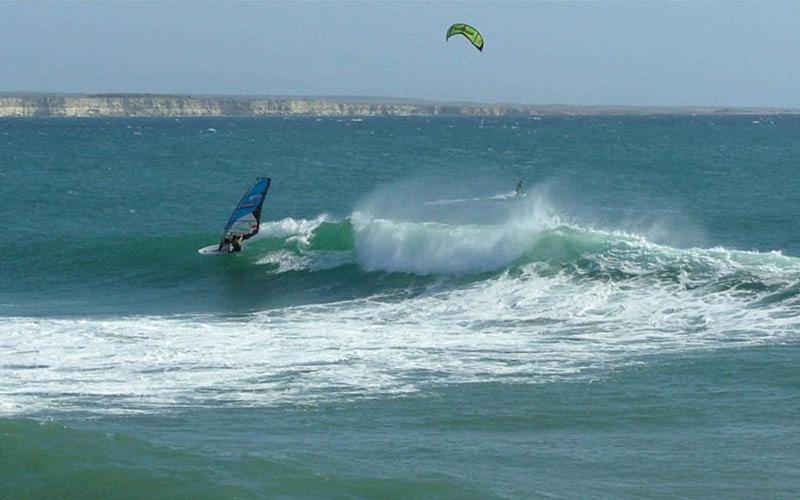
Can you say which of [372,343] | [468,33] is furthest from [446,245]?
[372,343]

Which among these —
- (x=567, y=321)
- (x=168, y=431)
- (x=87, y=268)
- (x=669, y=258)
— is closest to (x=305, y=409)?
(x=168, y=431)

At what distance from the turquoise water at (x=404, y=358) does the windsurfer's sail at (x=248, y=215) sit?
47 cm

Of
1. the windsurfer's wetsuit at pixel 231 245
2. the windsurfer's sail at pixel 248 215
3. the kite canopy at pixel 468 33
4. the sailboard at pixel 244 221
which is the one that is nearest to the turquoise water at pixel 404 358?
the windsurfer's wetsuit at pixel 231 245

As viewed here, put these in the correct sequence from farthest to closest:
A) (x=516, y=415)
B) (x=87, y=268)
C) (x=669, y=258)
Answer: (x=87, y=268)
(x=669, y=258)
(x=516, y=415)

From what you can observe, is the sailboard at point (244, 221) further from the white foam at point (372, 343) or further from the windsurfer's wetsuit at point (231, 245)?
the white foam at point (372, 343)

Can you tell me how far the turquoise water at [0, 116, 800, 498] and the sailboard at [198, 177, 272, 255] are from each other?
1.19 ft

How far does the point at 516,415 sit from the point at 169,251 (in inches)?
728

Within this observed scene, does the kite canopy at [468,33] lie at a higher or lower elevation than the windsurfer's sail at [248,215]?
higher

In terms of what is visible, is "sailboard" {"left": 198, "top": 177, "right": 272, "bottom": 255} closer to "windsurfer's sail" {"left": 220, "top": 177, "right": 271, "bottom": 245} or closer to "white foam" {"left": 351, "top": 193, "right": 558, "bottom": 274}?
"windsurfer's sail" {"left": 220, "top": 177, "right": 271, "bottom": 245}

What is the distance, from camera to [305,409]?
13.5 m

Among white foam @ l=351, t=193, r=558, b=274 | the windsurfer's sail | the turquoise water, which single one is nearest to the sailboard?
the windsurfer's sail

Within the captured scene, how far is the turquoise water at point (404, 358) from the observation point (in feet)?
36.4

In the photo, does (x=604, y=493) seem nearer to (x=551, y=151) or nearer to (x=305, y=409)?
(x=305, y=409)

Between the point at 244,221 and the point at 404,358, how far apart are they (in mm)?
14935
